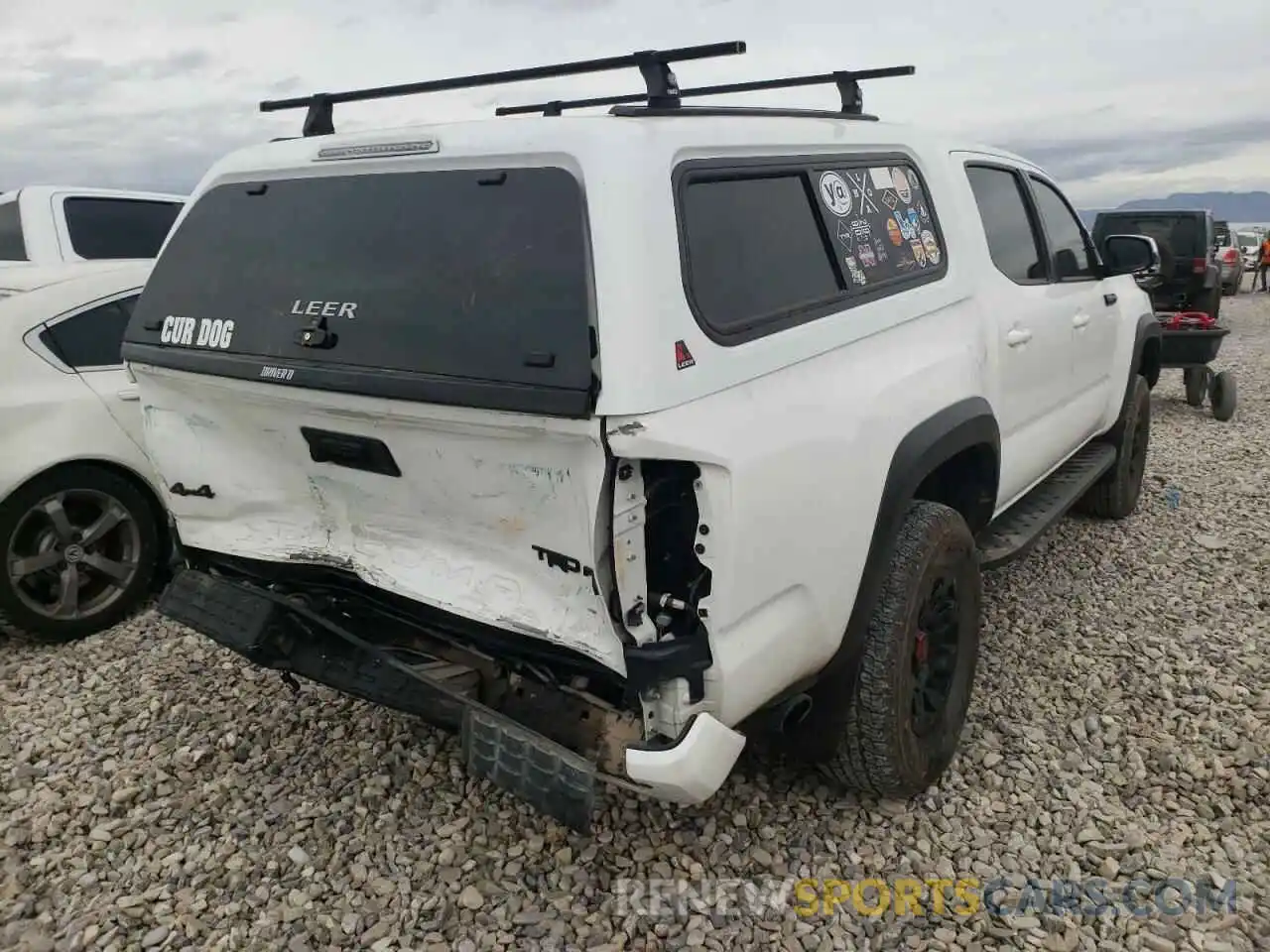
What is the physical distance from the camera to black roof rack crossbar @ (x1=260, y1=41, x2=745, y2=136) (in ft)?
7.60

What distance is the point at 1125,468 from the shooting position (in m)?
5.31

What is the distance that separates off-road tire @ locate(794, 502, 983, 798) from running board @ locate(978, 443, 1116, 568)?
64 cm

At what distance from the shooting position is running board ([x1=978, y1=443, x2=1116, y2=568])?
3.66m

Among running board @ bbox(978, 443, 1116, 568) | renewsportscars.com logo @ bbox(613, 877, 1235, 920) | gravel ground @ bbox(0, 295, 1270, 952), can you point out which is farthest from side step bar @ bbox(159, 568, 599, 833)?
running board @ bbox(978, 443, 1116, 568)

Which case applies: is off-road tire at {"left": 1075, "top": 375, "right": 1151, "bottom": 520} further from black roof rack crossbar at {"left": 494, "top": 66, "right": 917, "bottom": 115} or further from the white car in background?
the white car in background

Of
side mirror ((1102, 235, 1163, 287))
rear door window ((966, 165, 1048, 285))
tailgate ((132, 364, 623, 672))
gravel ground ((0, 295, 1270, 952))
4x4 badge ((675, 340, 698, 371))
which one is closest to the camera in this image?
4x4 badge ((675, 340, 698, 371))

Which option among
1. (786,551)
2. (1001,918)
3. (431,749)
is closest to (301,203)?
Result: (786,551)

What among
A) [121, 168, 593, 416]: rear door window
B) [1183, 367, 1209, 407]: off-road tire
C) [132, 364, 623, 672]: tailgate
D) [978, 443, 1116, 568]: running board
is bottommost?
[1183, 367, 1209, 407]: off-road tire

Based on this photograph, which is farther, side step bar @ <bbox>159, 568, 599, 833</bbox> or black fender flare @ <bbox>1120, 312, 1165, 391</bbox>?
black fender flare @ <bbox>1120, 312, 1165, 391</bbox>

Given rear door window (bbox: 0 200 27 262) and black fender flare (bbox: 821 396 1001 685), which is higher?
rear door window (bbox: 0 200 27 262)

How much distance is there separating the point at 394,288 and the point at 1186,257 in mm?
13680

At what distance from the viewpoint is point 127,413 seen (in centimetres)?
432

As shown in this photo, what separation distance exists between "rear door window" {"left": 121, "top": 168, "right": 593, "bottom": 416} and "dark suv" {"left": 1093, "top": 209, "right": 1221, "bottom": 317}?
41.6 ft

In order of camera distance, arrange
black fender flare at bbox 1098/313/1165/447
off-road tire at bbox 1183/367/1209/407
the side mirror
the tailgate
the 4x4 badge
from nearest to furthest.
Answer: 1. the 4x4 badge
2. the tailgate
3. the side mirror
4. black fender flare at bbox 1098/313/1165/447
5. off-road tire at bbox 1183/367/1209/407
